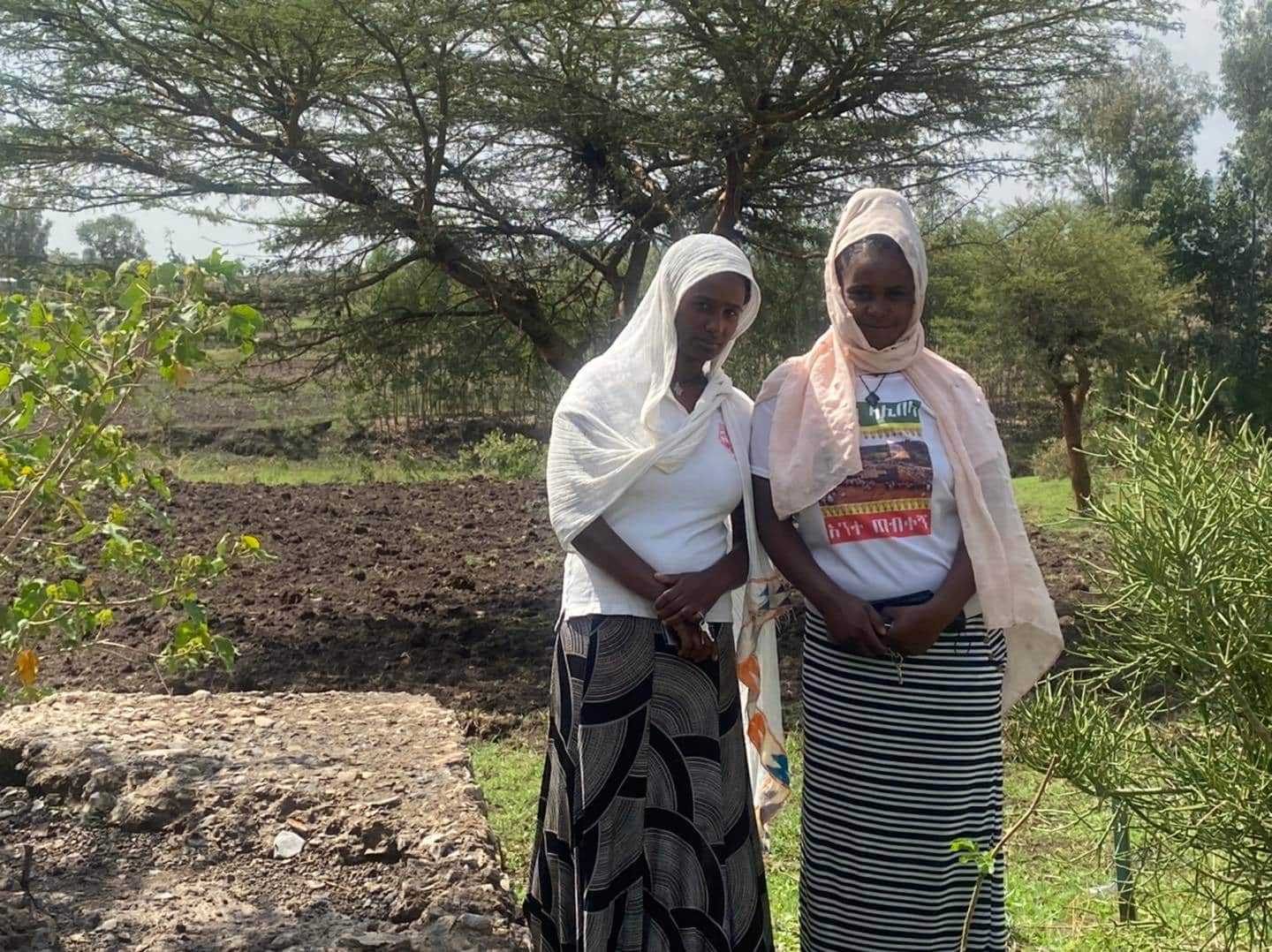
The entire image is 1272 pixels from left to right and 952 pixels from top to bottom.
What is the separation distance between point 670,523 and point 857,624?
0.41 metres

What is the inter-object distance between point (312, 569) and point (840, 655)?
6277 mm

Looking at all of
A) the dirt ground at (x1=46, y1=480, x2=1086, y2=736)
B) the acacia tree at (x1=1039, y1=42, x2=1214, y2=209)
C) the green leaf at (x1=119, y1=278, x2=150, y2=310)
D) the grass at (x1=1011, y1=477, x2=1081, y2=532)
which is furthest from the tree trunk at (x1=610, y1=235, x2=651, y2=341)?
the acacia tree at (x1=1039, y1=42, x2=1214, y2=209)

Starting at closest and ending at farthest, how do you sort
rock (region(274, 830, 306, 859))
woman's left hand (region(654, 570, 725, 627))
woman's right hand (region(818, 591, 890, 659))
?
woman's right hand (region(818, 591, 890, 659)), woman's left hand (region(654, 570, 725, 627)), rock (region(274, 830, 306, 859))

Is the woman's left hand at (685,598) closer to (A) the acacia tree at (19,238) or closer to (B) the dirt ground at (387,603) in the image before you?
(B) the dirt ground at (387,603)

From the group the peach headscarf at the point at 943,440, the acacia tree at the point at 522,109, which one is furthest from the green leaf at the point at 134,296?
the acacia tree at the point at 522,109

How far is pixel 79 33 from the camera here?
5590 millimetres

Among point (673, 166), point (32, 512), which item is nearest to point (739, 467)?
point (32, 512)

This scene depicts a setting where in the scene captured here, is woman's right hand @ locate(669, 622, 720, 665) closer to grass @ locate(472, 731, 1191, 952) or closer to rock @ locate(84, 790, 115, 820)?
grass @ locate(472, 731, 1191, 952)

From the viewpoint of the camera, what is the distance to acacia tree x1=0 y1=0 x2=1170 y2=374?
18.3 ft

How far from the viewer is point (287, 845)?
2508 mm

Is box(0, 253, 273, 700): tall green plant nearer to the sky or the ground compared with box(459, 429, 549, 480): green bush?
nearer to the sky

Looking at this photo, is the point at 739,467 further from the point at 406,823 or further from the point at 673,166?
the point at 673,166

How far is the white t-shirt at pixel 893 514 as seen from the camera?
208cm

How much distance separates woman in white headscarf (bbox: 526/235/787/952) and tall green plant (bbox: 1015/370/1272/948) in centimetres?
83
